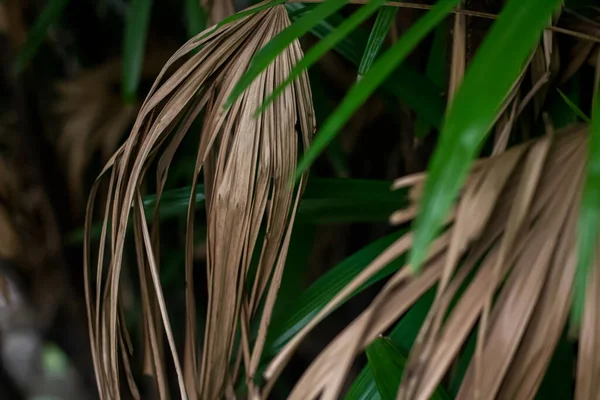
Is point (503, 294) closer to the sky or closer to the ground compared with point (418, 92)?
closer to the ground

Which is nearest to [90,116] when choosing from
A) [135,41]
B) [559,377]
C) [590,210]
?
[135,41]

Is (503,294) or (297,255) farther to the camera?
(297,255)

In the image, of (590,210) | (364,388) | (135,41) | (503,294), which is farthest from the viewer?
(135,41)

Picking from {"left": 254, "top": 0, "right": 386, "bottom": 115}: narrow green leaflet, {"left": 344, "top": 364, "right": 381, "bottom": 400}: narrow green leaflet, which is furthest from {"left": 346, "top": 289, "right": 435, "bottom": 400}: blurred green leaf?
{"left": 254, "top": 0, "right": 386, "bottom": 115}: narrow green leaflet

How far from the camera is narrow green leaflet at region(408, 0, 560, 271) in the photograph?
191mm

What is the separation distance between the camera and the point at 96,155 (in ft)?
3.51

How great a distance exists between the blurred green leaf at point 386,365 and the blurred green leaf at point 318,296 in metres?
0.07

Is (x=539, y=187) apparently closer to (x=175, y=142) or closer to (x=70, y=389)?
(x=175, y=142)

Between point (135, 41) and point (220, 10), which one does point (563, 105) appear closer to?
point (220, 10)

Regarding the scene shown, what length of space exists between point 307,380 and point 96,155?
0.86m

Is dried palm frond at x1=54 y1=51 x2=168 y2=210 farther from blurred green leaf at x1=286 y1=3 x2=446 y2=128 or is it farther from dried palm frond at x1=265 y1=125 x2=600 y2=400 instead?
dried palm frond at x1=265 y1=125 x2=600 y2=400

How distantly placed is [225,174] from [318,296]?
13 centimetres

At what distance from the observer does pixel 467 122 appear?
0.20 metres

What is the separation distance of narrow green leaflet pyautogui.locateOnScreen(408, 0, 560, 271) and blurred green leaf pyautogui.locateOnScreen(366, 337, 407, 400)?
0.19 meters
